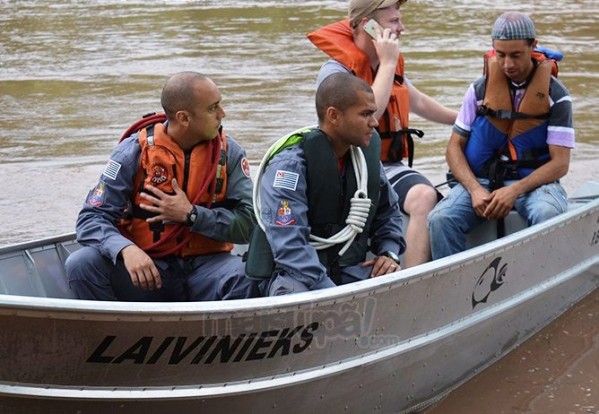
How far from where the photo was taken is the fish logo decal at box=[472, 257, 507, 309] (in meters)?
4.36

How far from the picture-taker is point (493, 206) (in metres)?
4.85

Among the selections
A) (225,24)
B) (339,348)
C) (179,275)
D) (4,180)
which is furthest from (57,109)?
(339,348)

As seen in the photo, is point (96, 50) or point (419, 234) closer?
point (419, 234)

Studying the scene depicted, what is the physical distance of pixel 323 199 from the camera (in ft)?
13.1

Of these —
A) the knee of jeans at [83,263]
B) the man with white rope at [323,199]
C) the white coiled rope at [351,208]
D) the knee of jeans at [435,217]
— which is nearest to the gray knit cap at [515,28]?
the knee of jeans at [435,217]

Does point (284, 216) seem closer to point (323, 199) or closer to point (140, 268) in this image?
point (323, 199)

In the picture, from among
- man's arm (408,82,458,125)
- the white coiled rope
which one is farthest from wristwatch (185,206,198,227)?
man's arm (408,82,458,125)

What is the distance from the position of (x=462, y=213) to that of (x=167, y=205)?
1.53 meters

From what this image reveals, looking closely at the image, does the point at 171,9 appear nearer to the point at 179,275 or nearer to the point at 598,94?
the point at 598,94

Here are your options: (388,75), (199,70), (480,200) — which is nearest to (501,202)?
(480,200)

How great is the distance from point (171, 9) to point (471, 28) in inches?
192

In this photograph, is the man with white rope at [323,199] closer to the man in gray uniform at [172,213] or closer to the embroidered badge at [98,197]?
the man in gray uniform at [172,213]

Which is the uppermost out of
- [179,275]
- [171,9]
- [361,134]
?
[361,134]

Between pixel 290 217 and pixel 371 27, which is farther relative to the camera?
pixel 371 27
